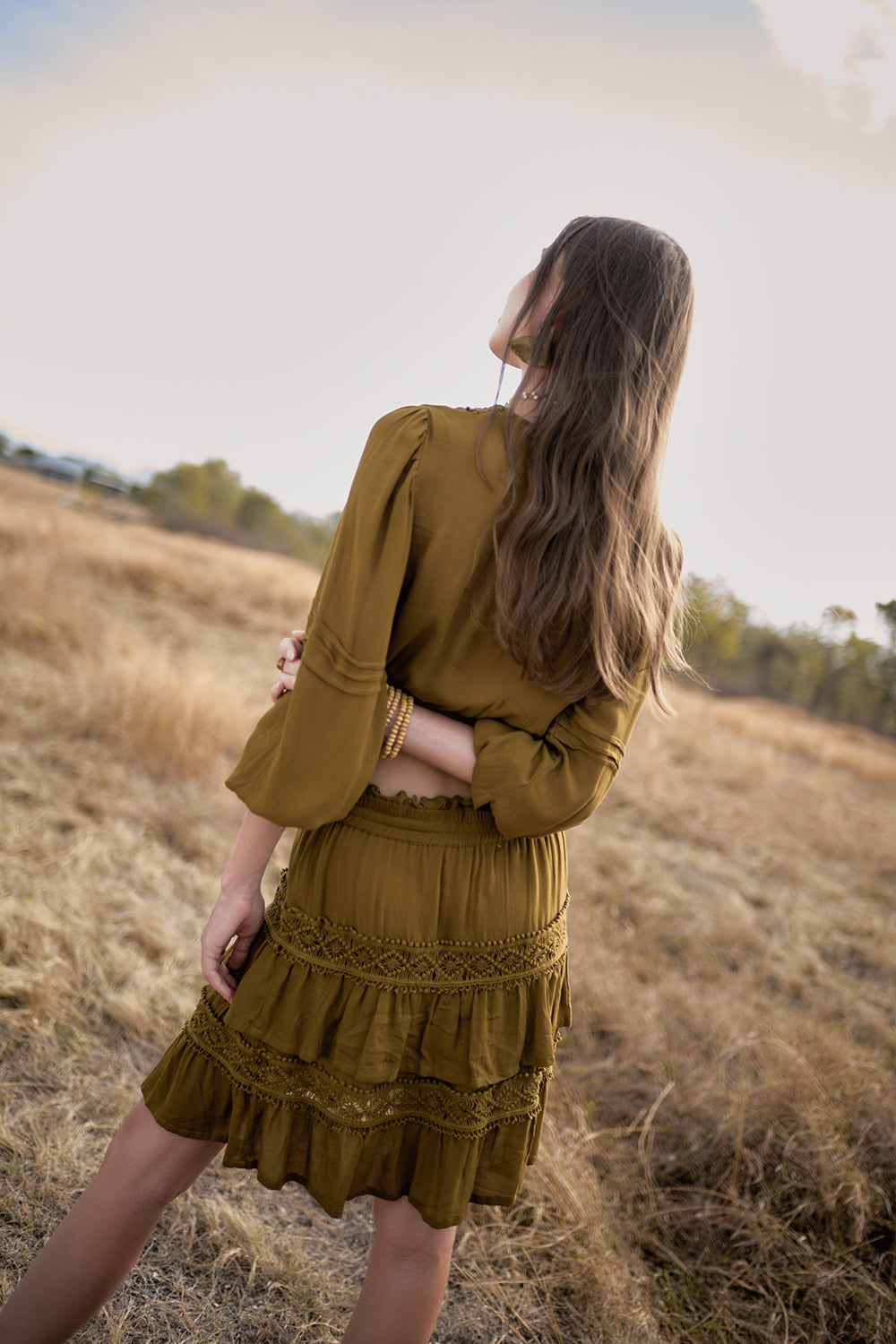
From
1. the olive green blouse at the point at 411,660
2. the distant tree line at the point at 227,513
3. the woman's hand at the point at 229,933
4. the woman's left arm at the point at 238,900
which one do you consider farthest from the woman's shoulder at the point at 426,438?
the distant tree line at the point at 227,513

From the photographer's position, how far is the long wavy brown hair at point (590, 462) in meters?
1.06

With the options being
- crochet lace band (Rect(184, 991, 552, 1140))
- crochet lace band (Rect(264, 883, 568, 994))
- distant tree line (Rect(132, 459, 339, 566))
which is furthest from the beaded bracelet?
distant tree line (Rect(132, 459, 339, 566))

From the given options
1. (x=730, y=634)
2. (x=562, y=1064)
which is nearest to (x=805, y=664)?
(x=730, y=634)

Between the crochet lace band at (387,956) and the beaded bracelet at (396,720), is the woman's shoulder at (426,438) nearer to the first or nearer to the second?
the beaded bracelet at (396,720)

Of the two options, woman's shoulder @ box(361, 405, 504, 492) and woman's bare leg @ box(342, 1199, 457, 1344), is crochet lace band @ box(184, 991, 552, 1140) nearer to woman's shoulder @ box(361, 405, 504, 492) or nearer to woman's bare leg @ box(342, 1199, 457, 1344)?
woman's bare leg @ box(342, 1199, 457, 1344)

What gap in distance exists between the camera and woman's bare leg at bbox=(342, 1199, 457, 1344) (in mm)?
1116

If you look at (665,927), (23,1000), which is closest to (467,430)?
(23,1000)

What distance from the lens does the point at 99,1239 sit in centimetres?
111

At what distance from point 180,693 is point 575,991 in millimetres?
2730

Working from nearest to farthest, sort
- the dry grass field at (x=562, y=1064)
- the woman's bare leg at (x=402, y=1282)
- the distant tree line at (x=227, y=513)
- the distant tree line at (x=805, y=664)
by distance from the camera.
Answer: the woman's bare leg at (x=402, y=1282) < the dry grass field at (x=562, y=1064) < the distant tree line at (x=805, y=664) < the distant tree line at (x=227, y=513)

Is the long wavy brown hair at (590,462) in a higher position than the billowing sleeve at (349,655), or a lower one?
higher

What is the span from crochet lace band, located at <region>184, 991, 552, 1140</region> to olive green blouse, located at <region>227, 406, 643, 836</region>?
1.22ft

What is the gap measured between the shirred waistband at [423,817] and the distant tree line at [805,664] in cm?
329

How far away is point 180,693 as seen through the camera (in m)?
4.50
